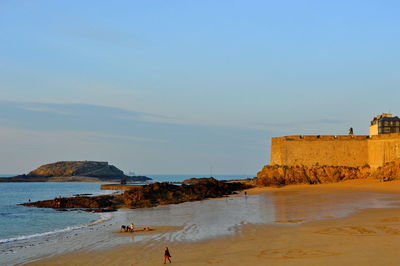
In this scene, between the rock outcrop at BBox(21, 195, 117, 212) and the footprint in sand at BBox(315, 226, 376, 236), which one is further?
the rock outcrop at BBox(21, 195, 117, 212)

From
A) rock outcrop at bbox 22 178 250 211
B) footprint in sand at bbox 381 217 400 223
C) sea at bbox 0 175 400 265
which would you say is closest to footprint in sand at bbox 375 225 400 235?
footprint in sand at bbox 381 217 400 223

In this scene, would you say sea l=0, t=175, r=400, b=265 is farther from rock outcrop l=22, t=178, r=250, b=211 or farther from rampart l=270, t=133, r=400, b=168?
rampart l=270, t=133, r=400, b=168

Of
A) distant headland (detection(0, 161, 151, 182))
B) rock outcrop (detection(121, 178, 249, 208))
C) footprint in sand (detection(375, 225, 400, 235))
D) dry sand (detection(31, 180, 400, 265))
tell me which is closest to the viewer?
dry sand (detection(31, 180, 400, 265))

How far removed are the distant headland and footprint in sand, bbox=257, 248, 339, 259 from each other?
146739 millimetres

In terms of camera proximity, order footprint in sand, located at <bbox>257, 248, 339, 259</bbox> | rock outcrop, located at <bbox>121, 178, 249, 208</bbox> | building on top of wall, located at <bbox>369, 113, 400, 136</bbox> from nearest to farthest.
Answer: footprint in sand, located at <bbox>257, 248, 339, 259</bbox> → rock outcrop, located at <bbox>121, 178, 249, 208</bbox> → building on top of wall, located at <bbox>369, 113, 400, 136</bbox>

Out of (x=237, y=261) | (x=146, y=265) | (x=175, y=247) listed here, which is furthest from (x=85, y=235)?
(x=237, y=261)

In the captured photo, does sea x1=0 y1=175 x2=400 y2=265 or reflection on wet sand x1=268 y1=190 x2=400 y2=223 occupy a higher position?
reflection on wet sand x1=268 y1=190 x2=400 y2=223

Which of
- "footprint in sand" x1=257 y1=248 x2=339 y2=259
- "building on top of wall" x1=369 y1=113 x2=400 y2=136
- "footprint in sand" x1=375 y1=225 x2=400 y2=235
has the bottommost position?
"footprint in sand" x1=257 y1=248 x2=339 y2=259

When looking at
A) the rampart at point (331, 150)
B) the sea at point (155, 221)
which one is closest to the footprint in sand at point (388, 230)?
the sea at point (155, 221)

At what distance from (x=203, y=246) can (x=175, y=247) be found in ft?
4.37

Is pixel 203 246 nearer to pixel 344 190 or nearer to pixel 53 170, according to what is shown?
pixel 344 190

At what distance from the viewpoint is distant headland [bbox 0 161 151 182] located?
530 feet

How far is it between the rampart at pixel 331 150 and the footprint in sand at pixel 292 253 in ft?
119

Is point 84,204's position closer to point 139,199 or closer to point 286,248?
point 139,199
